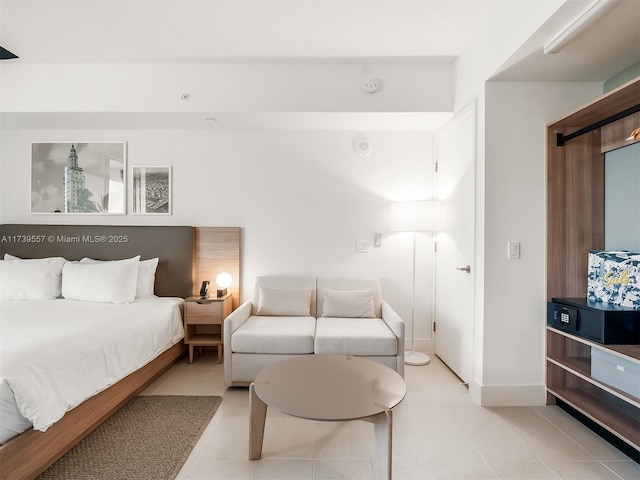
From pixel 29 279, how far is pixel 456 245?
3.94 m

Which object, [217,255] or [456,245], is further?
[217,255]

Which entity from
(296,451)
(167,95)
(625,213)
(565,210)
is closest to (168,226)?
(167,95)

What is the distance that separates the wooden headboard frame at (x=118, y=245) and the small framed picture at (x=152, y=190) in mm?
228

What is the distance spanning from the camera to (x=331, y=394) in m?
1.64

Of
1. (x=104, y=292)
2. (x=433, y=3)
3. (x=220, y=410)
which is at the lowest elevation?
(x=220, y=410)

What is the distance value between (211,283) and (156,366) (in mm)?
960

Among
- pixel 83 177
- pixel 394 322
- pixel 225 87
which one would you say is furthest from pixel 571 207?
pixel 83 177

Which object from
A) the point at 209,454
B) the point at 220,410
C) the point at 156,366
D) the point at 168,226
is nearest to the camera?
the point at 209,454

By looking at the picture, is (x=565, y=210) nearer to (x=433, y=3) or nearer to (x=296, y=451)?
(x=433, y=3)

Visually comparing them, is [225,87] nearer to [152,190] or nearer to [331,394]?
[152,190]

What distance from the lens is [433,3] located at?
2137mm

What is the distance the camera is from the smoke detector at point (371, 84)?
286 cm

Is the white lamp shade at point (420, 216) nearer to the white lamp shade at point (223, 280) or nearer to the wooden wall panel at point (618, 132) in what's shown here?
the wooden wall panel at point (618, 132)

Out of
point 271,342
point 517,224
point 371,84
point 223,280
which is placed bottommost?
point 271,342
